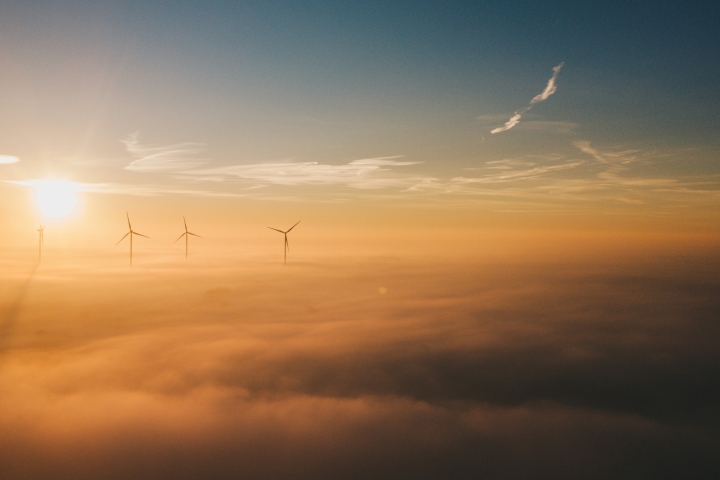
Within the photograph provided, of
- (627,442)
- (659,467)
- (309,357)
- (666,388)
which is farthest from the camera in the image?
(309,357)

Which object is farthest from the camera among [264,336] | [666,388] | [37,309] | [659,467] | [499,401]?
[37,309]

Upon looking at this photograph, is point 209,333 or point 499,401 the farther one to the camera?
point 209,333

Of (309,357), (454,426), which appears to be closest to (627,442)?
(454,426)

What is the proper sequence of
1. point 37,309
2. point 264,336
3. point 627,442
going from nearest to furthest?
point 627,442 → point 264,336 → point 37,309

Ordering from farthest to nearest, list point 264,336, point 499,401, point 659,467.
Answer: point 264,336 → point 499,401 → point 659,467

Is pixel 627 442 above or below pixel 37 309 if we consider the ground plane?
A: below

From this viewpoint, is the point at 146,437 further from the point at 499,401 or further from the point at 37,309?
the point at 37,309

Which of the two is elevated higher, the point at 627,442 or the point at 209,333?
the point at 209,333

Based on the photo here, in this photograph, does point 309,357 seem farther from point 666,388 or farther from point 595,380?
point 666,388

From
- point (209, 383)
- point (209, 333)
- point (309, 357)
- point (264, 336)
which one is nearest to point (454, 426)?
point (309, 357)
